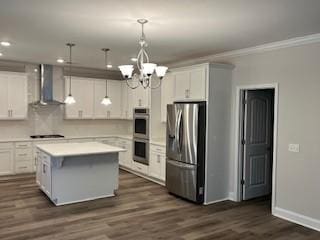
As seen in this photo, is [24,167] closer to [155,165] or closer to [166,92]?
[155,165]

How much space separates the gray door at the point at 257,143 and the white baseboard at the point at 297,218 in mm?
858

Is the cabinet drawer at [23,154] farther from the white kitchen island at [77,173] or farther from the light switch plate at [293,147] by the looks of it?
the light switch plate at [293,147]

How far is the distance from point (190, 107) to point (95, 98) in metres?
3.59

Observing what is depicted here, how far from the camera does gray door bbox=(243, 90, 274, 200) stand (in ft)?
17.2

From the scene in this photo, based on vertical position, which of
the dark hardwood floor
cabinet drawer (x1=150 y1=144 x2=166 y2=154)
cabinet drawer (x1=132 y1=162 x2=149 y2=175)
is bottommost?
the dark hardwood floor

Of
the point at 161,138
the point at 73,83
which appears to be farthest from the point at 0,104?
the point at 161,138

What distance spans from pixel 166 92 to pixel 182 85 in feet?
2.86

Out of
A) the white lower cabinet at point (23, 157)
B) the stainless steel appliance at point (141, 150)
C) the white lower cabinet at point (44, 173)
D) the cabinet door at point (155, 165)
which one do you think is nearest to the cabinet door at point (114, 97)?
the stainless steel appliance at point (141, 150)

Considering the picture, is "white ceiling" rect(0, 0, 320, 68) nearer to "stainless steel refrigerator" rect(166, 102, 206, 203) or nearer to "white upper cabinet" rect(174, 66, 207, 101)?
"white upper cabinet" rect(174, 66, 207, 101)

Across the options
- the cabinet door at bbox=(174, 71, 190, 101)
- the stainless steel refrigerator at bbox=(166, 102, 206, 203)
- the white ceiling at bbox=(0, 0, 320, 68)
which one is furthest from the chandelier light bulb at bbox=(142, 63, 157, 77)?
the cabinet door at bbox=(174, 71, 190, 101)

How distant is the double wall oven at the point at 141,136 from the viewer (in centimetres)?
667

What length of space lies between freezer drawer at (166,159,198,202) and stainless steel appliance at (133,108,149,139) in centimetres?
136

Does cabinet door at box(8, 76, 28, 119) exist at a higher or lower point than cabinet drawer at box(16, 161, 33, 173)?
higher

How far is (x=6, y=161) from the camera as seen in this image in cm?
650
